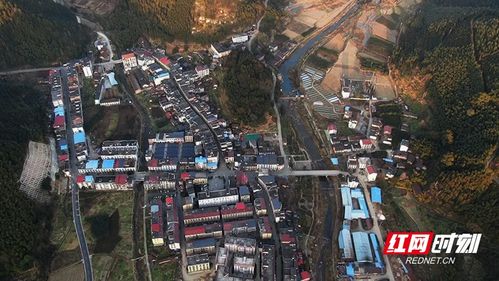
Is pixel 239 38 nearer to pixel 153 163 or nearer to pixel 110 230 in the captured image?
pixel 153 163

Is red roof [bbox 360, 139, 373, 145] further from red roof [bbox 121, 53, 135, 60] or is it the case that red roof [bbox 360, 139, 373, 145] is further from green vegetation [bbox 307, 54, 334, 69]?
red roof [bbox 121, 53, 135, 60]

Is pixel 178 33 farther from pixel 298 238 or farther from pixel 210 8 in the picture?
pixel 298 238

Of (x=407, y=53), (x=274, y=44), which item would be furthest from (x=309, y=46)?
(x=407, y=53)

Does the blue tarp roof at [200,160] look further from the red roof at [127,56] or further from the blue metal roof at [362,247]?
the red roof at [127,56]

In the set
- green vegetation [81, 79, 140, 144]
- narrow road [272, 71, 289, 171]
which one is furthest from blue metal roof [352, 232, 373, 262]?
green vegetation [81, 79, 140, 144]

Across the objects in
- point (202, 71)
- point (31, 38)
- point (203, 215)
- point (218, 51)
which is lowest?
point (203, 215)

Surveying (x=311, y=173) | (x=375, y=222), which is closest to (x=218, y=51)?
(x=311, y=173)

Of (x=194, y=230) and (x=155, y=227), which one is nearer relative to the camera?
(x=194, y=230)
